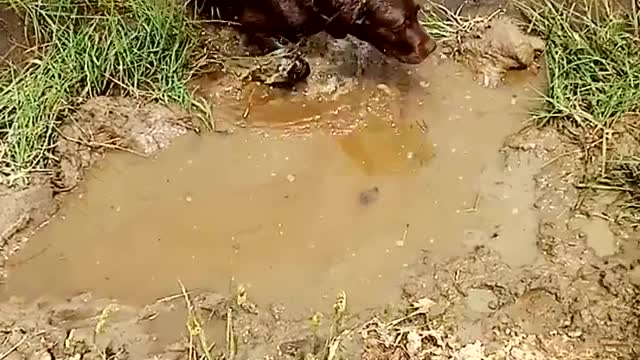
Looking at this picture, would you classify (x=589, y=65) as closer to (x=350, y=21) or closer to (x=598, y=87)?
(x=598, y=87)

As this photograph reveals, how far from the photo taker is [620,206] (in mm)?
4301

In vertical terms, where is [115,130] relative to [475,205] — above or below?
above

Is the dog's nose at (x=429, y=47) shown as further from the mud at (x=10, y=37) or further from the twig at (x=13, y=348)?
the twig at (x=13, y=348)

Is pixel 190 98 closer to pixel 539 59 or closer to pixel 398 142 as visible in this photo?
pixel 398 142

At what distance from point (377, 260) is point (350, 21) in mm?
1117

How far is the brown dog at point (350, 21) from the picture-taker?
183 inches

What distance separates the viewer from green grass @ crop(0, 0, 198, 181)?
4469 millimetres

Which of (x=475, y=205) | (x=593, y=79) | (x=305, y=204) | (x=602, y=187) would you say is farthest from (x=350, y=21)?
(x=602, y=187)

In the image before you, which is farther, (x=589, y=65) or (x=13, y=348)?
(x=589, y=65)

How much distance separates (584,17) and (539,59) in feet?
0.90

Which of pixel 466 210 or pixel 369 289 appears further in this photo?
pixel 466 210

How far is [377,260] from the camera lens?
4.16 m

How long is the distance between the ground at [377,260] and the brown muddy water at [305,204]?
0.04 feet

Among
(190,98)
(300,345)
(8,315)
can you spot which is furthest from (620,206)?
(8,315)
